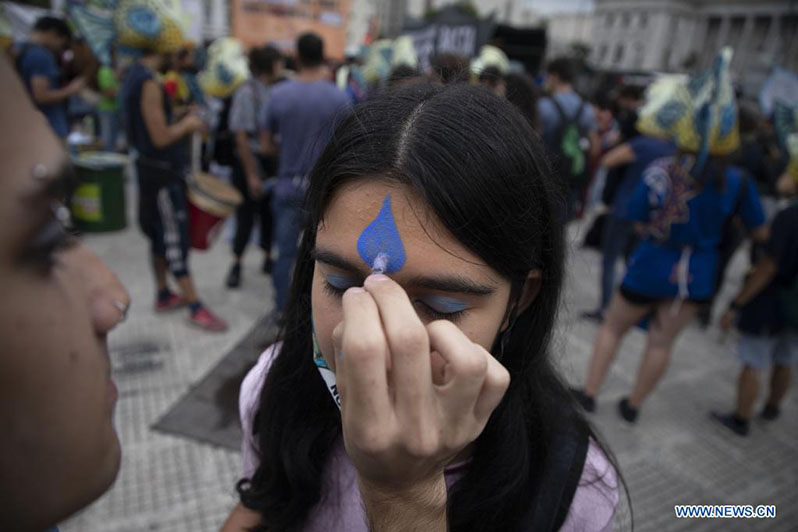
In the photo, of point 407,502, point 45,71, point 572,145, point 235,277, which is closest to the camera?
point 407,502

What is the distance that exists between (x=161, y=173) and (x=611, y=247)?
4.16 meters

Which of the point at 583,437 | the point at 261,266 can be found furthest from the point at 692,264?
the point at 261,266

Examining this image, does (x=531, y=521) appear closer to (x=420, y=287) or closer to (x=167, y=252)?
(x=420, y=287)

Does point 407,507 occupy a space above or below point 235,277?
above

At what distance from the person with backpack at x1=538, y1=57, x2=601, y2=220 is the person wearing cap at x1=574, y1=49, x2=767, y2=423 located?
1.08 meters

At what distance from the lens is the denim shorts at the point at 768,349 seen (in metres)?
3.45

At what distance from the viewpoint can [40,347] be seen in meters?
0.49

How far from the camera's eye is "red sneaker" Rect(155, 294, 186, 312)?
426cm

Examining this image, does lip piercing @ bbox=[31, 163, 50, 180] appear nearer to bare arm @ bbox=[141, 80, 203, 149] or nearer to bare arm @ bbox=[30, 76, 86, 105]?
bare arm @ bbox=[141, 80, 203, 149]

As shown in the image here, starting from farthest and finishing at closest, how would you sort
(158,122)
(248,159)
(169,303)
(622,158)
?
(248,159) → (622,158) → (169,303) → (158,122)

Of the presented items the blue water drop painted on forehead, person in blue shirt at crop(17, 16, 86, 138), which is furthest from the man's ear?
person in blue shirt at crop(17, 16, 86, 138)

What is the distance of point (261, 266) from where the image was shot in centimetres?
562

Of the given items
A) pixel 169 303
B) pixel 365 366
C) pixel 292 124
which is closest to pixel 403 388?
pixel 365 366

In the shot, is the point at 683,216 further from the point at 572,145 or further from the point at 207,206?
the point at 207,206
